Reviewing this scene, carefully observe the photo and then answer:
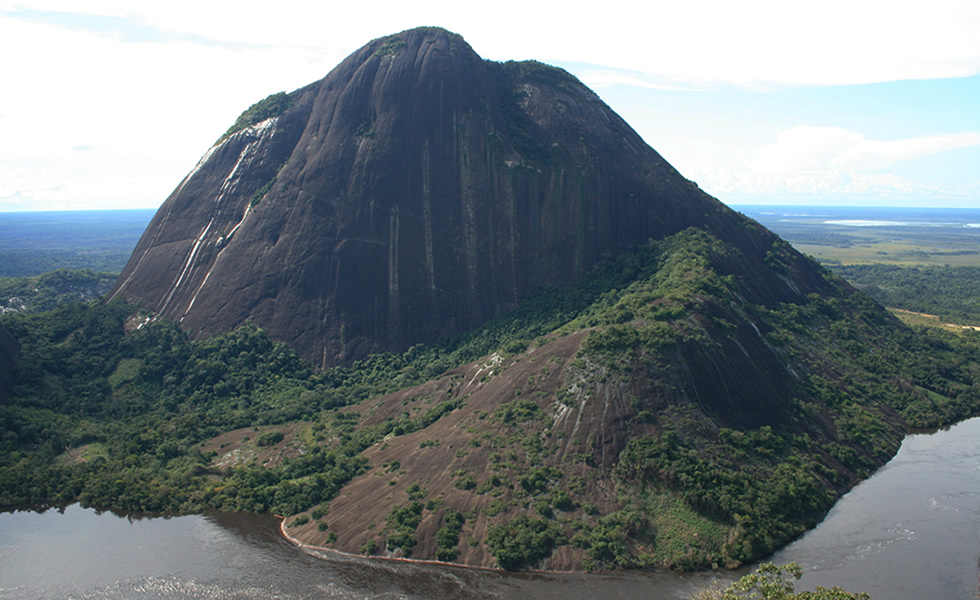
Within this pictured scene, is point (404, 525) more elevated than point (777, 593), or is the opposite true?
point (777, 593)

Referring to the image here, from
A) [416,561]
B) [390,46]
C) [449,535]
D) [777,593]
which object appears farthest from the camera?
[390,46]

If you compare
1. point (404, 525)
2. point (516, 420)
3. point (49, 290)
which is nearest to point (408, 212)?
point (516, 420)

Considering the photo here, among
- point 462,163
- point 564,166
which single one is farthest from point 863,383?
point 462,163

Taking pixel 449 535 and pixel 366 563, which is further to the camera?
pixel 449 535

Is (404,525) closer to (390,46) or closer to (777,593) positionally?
(777,593)

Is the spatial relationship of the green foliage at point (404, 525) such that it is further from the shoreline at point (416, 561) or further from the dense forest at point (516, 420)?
the shoreline at point (416, 561)

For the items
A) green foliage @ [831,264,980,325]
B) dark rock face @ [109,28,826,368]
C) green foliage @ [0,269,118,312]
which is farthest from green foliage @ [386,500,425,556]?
green foliage @ [831,264,980,325]
